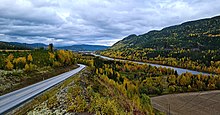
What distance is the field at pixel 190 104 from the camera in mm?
69850

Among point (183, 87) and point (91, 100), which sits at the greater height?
point (91, 100)

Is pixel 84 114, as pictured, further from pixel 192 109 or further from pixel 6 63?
pixel 192 109

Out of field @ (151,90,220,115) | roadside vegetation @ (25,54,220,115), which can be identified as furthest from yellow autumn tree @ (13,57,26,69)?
field @ (151,90,220,115)

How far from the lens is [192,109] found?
72.5 m

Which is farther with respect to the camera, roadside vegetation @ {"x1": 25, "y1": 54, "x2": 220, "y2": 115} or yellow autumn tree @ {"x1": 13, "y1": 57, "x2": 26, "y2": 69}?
yellow autumn tree @ {"x1": 13, "y1": 57, "x2": 26, "y2": 69}

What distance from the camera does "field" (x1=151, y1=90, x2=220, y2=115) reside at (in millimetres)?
69850

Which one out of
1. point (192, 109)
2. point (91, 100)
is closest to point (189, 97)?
point (192, 109)

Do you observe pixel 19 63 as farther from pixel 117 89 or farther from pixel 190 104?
pixel 190 104

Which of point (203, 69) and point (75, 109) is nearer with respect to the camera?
point (75, 109)

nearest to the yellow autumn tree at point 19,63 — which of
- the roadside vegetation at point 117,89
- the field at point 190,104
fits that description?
the roadside vegetation at point 117,89

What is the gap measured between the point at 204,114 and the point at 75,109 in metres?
61.7

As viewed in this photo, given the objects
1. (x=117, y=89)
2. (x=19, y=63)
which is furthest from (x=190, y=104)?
(x=19, y=63)

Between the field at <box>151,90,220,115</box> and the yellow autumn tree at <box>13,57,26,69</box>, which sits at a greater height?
the yellow autumn tree at <box>13,57,26,69</box>

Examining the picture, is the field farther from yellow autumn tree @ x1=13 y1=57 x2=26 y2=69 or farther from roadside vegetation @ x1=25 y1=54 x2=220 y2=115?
yellow autumn tree @ x1=13 y1=57 x2=26 y2=69
